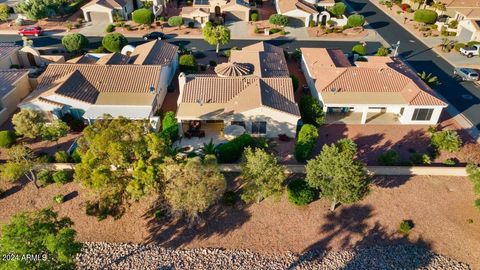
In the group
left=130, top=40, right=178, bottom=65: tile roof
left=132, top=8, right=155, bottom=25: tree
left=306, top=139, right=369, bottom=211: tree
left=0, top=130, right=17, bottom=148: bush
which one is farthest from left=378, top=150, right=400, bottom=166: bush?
left=132, top=8, right=155, bottom=25: tree

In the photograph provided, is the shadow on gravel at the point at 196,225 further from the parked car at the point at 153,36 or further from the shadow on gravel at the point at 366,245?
the parked car at the point at 153,36

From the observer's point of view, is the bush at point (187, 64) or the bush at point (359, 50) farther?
the bush at point (359, 50)

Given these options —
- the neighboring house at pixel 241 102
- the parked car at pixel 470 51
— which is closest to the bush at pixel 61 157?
the neighboring house at pixel 241 102

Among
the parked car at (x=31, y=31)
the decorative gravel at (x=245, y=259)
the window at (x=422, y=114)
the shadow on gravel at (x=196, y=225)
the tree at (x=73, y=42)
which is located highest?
the tree at (x=73, y=42)

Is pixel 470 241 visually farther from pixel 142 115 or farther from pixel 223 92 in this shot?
pixel 142 115

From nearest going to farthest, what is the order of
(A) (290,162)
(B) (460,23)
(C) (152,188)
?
(C) (152,188) → (A) (290,162) → (B) (460,23)

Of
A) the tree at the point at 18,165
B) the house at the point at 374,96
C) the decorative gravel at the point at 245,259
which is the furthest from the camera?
the house at the point at 374,96

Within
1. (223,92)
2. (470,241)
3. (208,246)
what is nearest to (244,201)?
(208,246)

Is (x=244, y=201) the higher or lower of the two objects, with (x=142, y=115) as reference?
lower
